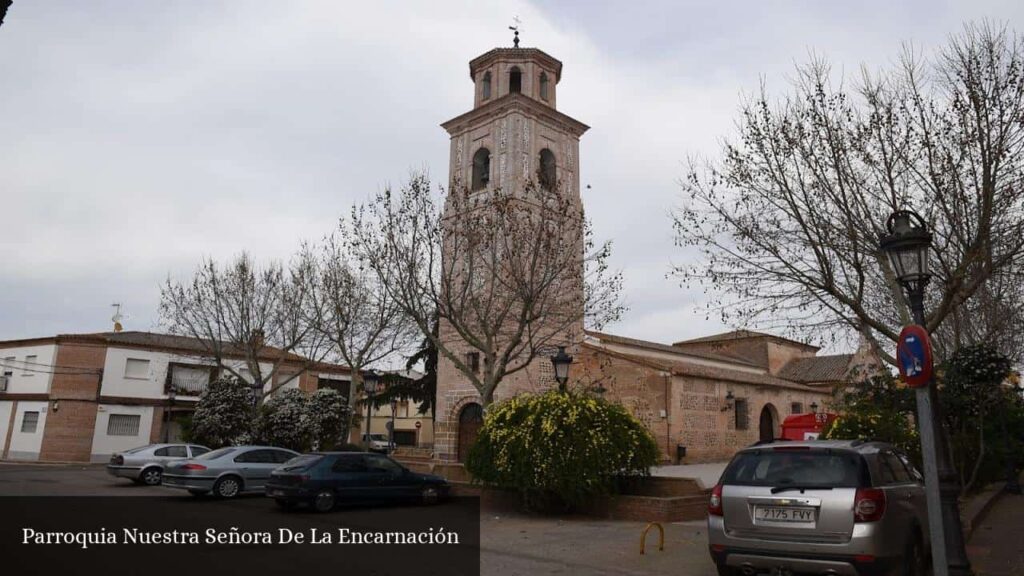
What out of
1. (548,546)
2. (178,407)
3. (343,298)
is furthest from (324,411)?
(548,546)

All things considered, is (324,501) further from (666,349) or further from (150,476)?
(666,349)

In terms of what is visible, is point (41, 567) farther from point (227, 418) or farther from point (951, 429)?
point (227, 418)

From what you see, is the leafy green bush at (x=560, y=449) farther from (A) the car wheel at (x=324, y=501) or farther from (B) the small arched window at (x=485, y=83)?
(B) the small arched window at (x=485, y=83)

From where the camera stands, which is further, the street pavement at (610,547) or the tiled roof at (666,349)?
the tiled roof at (666,349)

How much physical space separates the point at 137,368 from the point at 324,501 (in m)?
27.2

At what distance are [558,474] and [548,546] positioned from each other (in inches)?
101

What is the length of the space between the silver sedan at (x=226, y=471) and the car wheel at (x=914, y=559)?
12.8m

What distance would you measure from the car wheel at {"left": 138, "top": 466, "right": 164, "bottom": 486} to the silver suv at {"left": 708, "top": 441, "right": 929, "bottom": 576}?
1789cm

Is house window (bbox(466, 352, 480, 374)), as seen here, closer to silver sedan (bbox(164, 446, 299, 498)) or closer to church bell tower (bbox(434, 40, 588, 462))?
church bell tower (bbox(434, 40, 588, 462))

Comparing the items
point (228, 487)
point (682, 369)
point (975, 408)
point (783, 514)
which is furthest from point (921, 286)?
point (682, 369)

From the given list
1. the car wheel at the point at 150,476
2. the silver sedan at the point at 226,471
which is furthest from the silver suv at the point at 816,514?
the car wheel at the point at 150,476

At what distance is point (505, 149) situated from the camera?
92.8 feet

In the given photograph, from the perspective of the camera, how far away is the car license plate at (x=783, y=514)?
5.98 meters

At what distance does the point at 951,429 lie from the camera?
1581cm
